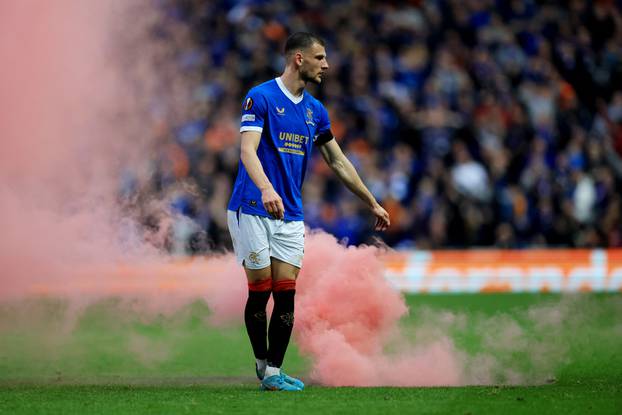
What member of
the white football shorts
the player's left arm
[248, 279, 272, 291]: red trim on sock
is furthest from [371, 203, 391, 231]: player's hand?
[248, 279, 272, 291]: red trim on sock

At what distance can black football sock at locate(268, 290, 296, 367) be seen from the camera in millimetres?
7918

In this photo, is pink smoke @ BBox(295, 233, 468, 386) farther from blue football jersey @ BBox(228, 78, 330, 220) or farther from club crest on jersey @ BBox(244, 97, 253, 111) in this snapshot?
club crest on jersey @ BBox(244, 97, 253, 111)

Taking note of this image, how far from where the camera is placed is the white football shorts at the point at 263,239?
782 centimetres

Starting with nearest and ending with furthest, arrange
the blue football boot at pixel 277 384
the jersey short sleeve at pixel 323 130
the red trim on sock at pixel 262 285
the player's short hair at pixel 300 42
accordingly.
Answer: the blue football boot at pixel 277 384 → the red trim on sock at pixel 262 285 → the player's short hair at pixel 300 42 → the jersey short sleeve at pixel 323 130

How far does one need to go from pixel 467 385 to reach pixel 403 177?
10.2 m

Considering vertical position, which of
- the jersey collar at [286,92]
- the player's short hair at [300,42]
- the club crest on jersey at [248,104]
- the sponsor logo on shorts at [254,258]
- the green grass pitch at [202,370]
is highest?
the player's short hair at [300,42]

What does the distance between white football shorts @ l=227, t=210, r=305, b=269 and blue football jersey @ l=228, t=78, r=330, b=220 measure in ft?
0.20

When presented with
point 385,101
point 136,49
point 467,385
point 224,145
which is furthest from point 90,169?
point 385,101

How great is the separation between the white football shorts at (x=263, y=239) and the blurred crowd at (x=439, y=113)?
761 centimetres

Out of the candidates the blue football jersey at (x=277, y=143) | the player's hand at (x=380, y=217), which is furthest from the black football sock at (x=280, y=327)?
the player's hand at (x=380, y=217)

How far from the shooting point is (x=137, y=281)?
10617 millimetres

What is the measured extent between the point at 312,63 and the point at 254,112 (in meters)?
0.61

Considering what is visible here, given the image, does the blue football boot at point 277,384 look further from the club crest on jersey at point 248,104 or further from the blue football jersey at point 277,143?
the club crest on jersey at point 248,104

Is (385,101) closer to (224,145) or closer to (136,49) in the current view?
(224,145)
